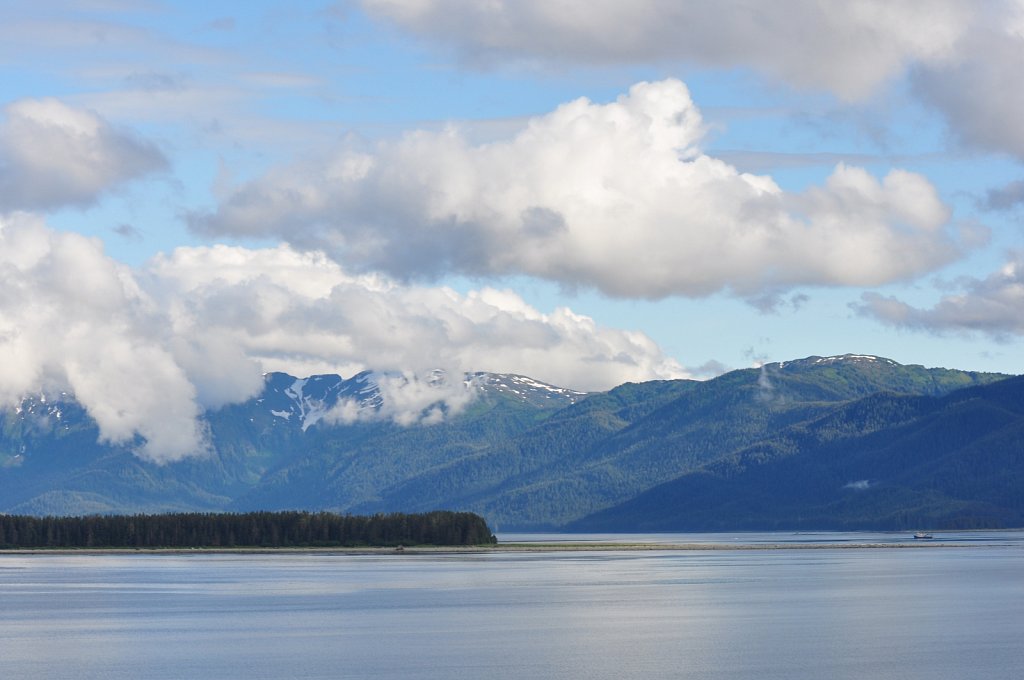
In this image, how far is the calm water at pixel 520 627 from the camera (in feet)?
277

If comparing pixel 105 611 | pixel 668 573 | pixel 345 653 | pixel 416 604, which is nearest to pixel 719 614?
pixel 416 604

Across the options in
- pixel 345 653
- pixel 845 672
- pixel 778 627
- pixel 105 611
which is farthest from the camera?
pixel 105 611

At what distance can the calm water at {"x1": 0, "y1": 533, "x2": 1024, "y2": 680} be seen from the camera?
84438mm

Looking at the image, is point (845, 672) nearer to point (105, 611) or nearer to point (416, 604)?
point (416, 604)

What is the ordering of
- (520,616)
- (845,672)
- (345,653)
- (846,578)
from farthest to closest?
(846,578) < (520,616) < (345,653) < (845,672)

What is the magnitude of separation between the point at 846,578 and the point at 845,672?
87.7m

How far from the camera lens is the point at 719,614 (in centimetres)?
11650

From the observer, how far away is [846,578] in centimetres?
16675

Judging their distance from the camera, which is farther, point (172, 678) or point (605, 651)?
point (605, 651)

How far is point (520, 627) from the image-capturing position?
106875mm

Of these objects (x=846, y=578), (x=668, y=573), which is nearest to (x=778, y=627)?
(x=846, y=578)

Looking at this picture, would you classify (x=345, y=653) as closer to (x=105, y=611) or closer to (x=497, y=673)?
(x=497, y=673)

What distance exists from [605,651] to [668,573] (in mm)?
92207

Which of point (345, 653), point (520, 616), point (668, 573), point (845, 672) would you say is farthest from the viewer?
point (668, 573)
